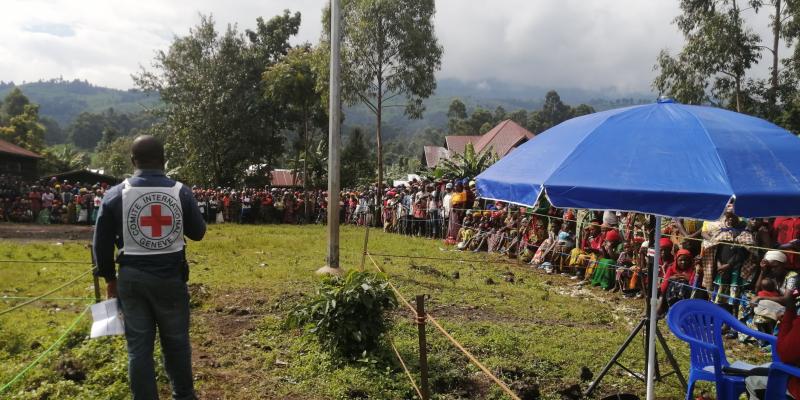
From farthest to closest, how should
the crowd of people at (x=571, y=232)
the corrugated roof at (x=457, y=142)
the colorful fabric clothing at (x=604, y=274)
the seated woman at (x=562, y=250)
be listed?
the corrugated roof at (x=457, y=142)
the seated woman at (x=562, y=250)
the colorful fabric clothing at (x=604, y=274)
the crowd of people at (x=571, y=232)

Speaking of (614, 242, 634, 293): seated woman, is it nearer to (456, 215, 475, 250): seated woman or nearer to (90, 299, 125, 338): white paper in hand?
(456, 215, 475, 250): seated woman

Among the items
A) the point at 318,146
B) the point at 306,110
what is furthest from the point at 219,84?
the point at 318,146

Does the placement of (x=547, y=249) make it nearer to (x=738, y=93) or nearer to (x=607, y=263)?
(x=607, y=263)

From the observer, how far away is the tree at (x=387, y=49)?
21594 mm

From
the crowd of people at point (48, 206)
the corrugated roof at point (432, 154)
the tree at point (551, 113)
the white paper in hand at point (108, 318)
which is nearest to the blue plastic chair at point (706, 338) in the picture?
the white paper in hand at point (108, 318)

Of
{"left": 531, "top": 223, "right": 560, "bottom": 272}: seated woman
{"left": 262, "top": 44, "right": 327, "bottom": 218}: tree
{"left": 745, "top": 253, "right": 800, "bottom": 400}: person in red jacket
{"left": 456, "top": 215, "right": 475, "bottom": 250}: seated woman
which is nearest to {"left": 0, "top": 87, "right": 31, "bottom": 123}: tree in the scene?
{"left": 262, "top": 44, "right": 327, "bottom": 218}: tree

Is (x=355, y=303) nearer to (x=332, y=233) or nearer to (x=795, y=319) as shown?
(x=795, y=319)

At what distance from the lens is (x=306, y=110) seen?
2691 centimetres

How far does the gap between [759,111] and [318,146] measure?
2462 centimetres

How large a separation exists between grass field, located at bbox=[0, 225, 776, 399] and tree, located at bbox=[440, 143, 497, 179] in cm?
882

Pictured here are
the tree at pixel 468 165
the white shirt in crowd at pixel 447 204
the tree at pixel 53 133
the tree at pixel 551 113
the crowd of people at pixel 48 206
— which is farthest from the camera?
the tree at pixel 53 133

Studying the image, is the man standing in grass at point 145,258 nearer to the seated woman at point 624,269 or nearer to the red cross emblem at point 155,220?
the red cross emblem at point 155,220

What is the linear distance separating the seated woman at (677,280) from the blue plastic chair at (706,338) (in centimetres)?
398

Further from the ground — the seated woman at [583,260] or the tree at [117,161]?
the tree at [117,161]
